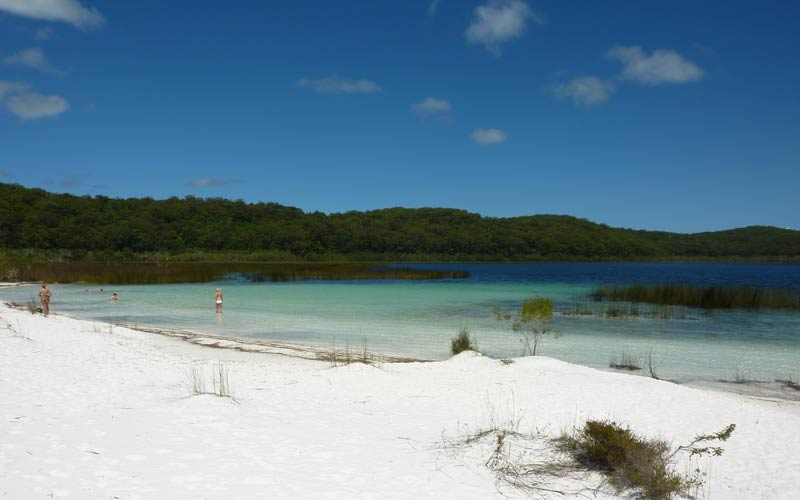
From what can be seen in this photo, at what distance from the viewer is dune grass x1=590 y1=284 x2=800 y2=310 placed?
93.5ft

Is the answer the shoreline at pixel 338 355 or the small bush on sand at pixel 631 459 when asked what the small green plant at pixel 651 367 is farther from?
the small bush on sand at pixel 631 459

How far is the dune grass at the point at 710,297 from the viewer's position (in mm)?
28484

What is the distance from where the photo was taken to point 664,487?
5.60 m

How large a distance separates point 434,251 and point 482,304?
103266mm

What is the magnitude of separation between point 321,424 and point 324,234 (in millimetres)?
113245

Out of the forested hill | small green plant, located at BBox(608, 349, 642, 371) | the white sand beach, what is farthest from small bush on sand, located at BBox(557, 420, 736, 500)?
the forested hill

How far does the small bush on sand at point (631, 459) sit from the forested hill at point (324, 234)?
Answer: 89830 millimetres

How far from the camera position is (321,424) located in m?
7.57

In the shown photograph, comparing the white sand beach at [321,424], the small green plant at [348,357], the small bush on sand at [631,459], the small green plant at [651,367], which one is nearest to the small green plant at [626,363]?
the small green plant at [651,367]

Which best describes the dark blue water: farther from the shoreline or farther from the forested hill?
the shoreline

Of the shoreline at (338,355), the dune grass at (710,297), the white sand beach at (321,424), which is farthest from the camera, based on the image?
the dune grass at (710,297)

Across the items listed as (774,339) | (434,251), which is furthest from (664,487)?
(434,251)

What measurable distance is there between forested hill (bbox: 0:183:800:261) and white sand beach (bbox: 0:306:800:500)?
83410 mm

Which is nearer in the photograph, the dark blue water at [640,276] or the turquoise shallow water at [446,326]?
the turquoise shallow water at [446,326]
